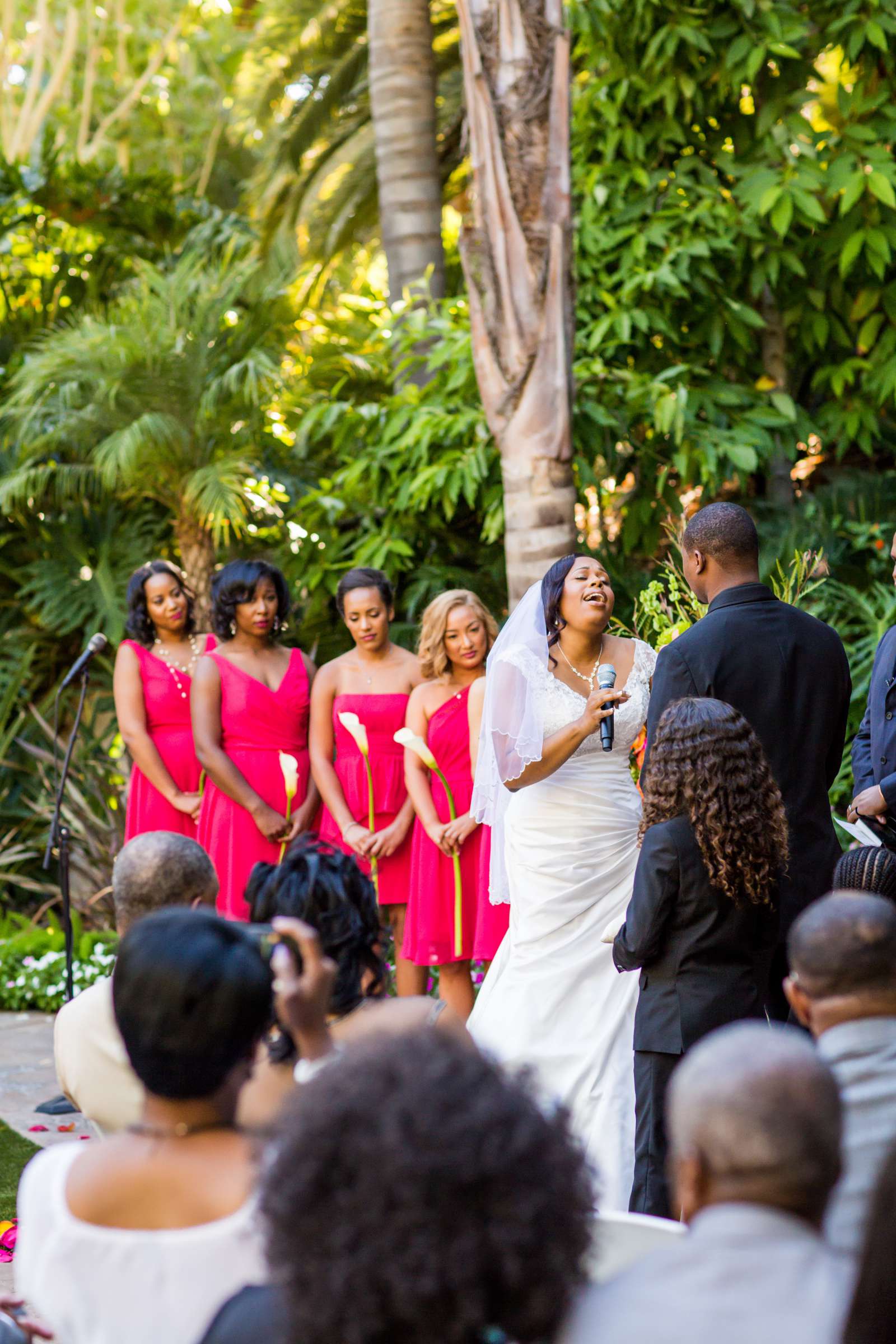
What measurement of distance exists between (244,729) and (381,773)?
0.63 m

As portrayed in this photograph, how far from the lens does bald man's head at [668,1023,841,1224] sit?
1675 mm

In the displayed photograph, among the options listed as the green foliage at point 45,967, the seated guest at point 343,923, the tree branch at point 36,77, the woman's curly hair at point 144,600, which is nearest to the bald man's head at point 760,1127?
the seated guest at point 343,923

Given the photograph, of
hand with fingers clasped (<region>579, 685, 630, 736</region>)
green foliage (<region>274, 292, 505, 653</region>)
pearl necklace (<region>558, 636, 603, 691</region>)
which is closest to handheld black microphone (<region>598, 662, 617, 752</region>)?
hand with fingers clasped (<region>579, 685, 630, 736</region>)

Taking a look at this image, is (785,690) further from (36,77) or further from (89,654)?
(36,77)

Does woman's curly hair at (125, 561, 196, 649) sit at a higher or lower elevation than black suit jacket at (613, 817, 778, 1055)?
higher

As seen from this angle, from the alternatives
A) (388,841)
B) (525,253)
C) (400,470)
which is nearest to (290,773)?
(388,841)

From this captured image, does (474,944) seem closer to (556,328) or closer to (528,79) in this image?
(556,328)

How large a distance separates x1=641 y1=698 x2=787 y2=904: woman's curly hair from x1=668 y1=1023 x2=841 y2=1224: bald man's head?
1.50 metres

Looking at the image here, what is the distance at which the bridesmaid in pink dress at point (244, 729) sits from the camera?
19.5 feet

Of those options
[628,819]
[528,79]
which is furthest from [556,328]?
[628,819]

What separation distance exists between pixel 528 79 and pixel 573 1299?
5.72m

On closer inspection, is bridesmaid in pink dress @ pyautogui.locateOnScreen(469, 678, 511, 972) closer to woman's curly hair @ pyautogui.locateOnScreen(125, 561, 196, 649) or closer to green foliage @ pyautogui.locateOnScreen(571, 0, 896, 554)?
woman's curly hair @ pyautogui.locateOnScreen(125, 561, 196, 649)

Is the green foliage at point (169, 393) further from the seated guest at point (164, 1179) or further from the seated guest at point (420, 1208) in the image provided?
the seated guest at point (420, 1208)

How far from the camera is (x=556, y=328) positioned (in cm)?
628
